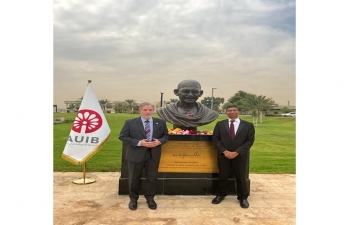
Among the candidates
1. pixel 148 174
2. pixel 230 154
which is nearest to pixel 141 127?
pixel 148 174

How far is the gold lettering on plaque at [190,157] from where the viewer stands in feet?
14.7

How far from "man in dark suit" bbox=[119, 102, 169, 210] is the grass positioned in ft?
5.64

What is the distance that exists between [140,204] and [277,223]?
5.92 feet

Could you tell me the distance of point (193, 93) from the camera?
4.71 metres

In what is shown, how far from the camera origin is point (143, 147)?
3.76 m

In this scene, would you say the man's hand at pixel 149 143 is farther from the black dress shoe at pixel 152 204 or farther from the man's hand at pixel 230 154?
the man's hand at pixel 230 154

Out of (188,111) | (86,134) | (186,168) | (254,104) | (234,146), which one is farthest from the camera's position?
(254,104)

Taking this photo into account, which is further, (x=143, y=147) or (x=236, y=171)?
(x=236, y=171)

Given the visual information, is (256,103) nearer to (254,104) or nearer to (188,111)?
(254,104)

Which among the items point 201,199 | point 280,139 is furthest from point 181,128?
point 280,139

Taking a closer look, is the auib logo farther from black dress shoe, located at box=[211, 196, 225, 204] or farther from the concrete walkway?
black dress shoe, located at box=[211, 196, 225, 204]

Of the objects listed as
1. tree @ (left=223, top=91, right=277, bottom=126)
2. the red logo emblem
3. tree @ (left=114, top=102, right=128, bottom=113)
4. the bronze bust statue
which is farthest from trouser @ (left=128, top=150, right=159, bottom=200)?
tree @ (left=223, top=91, right=277, bottom=126)

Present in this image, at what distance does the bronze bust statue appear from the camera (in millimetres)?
4711

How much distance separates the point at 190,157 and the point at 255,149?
6049 mm
